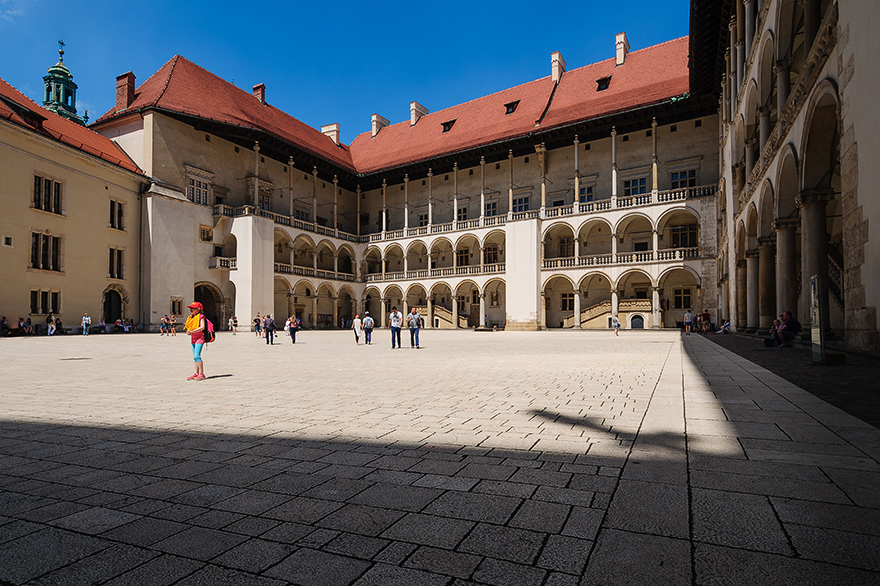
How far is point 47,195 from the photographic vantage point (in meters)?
30.4

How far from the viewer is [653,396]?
6.53m

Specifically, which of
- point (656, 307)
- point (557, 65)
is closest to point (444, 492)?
point (656, 307)

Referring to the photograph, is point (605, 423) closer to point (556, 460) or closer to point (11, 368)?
point (556, 460)

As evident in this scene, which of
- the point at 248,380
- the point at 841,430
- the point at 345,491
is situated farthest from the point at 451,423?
the point at 248,380

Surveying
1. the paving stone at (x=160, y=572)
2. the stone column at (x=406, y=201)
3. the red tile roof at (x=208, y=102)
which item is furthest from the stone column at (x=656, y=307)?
the paving stone at (x=160, y=572)

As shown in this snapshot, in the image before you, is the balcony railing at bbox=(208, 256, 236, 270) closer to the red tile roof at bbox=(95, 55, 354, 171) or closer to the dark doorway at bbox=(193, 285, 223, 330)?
the dark doorway at bbox=(193, 285, 223, 330)

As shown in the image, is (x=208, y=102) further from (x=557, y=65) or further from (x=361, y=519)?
(x=361, y=519)

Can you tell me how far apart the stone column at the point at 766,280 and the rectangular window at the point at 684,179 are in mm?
23375

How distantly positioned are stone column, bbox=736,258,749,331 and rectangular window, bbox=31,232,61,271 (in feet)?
118

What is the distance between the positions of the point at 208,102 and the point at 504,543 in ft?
151

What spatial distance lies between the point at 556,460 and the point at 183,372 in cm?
916

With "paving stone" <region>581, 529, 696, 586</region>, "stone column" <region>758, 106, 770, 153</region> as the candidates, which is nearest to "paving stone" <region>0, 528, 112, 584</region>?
"paving stone" <region>581, 529, 696, 586</region>

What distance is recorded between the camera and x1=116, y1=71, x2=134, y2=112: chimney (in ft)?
129

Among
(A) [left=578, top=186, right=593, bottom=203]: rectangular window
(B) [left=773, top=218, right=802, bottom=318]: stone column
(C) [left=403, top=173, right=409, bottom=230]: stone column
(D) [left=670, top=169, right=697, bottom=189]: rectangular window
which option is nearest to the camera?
(B) [left=773, top=218, right=802, bottom=318]: stone column
